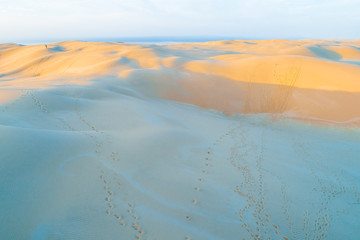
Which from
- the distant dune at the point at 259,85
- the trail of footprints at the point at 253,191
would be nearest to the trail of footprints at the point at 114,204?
the trail of footprints at the point at 253,191

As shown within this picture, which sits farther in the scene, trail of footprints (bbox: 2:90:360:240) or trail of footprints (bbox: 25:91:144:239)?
trail of footprints (bbox: 2:90:360:240)

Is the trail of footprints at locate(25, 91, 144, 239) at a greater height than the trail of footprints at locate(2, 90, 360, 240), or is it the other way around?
the trail of footprints at locate(25, 91, 144, 239)

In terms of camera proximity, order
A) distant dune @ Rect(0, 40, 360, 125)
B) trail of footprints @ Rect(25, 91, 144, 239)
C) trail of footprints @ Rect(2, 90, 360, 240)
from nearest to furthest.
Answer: trail of footprints @ Rect(25, 91, 144, 239) < trail of footprints @ Rect(2, 90, 360, 240) < distant dune @ Rect(0, 40, 360, 125)

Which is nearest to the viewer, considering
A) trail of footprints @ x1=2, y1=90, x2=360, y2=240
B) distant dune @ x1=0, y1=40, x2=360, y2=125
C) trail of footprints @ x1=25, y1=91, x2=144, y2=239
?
trail of footprints @ x1=25, y1=91, x2=144, y2=239

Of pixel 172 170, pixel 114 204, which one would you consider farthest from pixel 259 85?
pixel 114 204

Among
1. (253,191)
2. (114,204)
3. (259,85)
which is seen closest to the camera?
(114,204)

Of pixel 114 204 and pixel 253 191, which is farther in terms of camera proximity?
pixel 253 191

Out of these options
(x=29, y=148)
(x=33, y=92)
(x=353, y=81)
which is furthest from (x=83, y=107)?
(x=353, y=81)

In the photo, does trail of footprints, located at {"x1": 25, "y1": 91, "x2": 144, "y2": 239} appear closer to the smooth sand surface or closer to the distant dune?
the smooth sand surface

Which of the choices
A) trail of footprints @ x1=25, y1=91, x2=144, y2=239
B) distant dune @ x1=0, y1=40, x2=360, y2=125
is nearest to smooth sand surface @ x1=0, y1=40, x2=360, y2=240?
trail of footprints @ x1=25, y1=91, x2=144, y2=239

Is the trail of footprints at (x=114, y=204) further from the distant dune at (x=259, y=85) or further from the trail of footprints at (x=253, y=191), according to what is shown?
the distant dune at (x=259, y=85)

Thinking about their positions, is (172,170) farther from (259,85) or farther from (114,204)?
(259,85)
